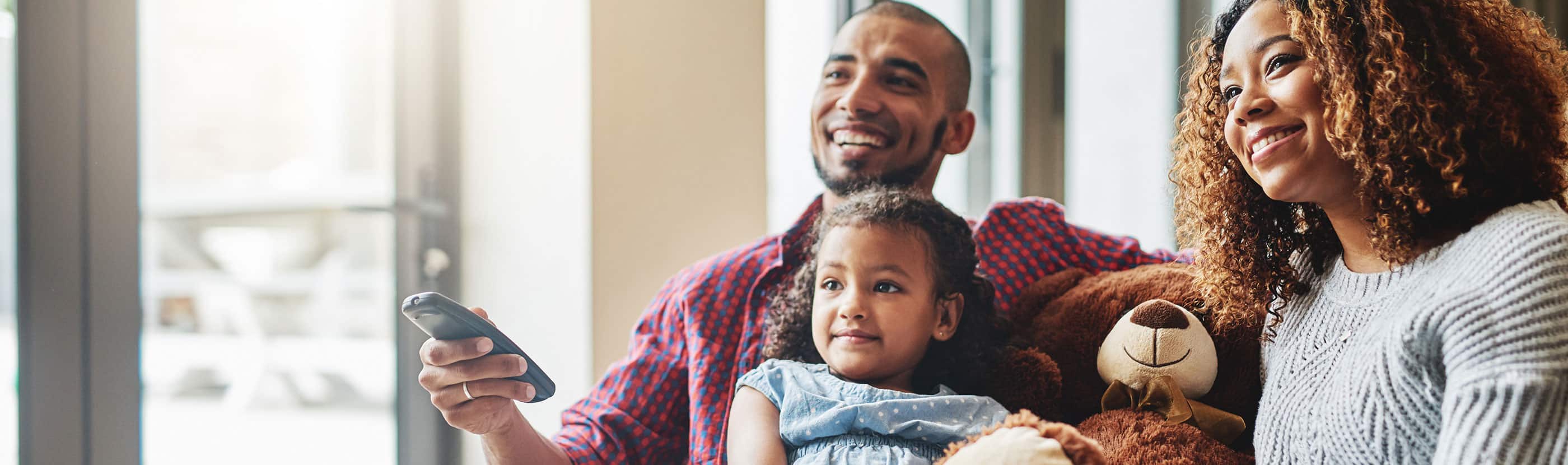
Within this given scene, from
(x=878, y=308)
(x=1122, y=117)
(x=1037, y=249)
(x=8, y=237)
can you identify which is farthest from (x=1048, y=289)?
(x=1122, y=117)

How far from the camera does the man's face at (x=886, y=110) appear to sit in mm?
1610

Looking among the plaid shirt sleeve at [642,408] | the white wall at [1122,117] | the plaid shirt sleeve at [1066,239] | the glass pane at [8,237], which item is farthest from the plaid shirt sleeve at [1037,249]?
the white wall at [1122,117]

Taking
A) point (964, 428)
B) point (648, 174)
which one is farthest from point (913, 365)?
point (648, 174)

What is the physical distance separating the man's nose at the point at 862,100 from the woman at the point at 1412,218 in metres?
0.62

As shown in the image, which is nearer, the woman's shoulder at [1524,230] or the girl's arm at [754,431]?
the woman's shoulder at [1524,230]

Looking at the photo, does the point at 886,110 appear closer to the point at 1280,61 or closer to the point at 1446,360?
the point at 1280,61

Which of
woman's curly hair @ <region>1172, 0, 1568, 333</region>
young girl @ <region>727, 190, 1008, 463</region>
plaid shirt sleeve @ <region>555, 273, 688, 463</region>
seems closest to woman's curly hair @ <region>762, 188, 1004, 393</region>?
young girl @ <region>727, 190, 1008, 463</region>

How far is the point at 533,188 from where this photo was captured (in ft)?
6.24

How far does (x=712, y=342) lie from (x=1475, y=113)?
0.96 m

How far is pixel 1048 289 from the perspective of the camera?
53.6 inches

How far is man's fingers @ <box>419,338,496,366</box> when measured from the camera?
1.06 metres

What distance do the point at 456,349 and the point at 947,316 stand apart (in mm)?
604

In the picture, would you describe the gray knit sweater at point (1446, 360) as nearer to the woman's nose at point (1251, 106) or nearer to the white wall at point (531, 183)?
the woman's nose at point (1251, 106)

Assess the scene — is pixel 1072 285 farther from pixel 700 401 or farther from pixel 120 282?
pixel 120 282
